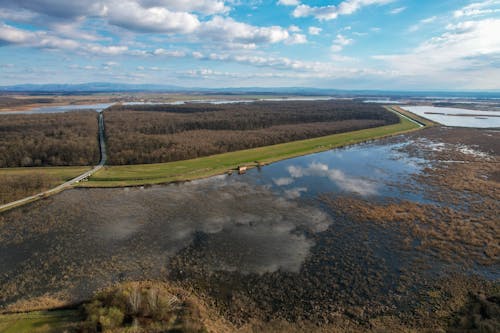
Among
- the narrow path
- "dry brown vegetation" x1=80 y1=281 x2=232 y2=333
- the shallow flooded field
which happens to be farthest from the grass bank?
the shallow flooded field

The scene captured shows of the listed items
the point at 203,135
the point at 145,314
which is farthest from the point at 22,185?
the point at 203,135

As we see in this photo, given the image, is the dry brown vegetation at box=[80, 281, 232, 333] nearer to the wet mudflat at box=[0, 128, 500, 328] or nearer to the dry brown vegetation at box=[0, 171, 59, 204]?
the wet mudflat at box=[0, 128, 500, 328]

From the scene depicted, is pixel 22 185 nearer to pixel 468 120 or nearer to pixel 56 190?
pixel 56 190

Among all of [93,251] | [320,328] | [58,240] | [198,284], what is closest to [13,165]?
[58,240]

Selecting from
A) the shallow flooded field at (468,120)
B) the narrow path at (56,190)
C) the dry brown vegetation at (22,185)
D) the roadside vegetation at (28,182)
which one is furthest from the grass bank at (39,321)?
the shallow flooded field at (468,120)

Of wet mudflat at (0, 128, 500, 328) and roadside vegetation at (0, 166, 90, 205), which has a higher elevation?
roadside vegetation at (0, 166, 90, 205)

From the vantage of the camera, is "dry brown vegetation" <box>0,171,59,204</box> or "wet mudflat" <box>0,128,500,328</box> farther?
"dry brown vegetation" <box>0,171,59,204</box>
